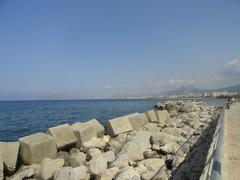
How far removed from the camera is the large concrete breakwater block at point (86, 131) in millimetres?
10672

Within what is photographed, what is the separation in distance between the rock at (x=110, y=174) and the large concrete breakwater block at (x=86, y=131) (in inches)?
138

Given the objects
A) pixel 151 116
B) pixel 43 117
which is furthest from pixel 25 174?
pixel 43 117

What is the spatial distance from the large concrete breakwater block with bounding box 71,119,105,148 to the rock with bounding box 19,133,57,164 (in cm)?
142

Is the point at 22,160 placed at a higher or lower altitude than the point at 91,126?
lower

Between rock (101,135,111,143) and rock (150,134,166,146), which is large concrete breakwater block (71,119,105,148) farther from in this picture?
rock (150,134,166,146)

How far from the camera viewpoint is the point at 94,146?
33.6 ft

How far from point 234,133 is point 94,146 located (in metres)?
4.76

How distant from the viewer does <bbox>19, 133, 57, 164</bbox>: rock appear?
8.78m

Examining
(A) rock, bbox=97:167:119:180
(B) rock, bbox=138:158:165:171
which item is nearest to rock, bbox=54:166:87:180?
(A) rock, bbox=97:167:119:180

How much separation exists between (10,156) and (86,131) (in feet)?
10.3

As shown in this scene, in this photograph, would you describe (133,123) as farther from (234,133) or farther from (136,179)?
(136,179)

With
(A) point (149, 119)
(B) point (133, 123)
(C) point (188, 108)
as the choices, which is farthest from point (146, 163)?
(C) point (188, 108)

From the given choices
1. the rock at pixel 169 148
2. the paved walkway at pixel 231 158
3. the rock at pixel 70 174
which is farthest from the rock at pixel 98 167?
the paved walkway at pixel 231 158

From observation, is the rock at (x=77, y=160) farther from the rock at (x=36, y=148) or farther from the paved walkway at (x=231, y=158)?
the paved walkway at (x=231, y=158)
